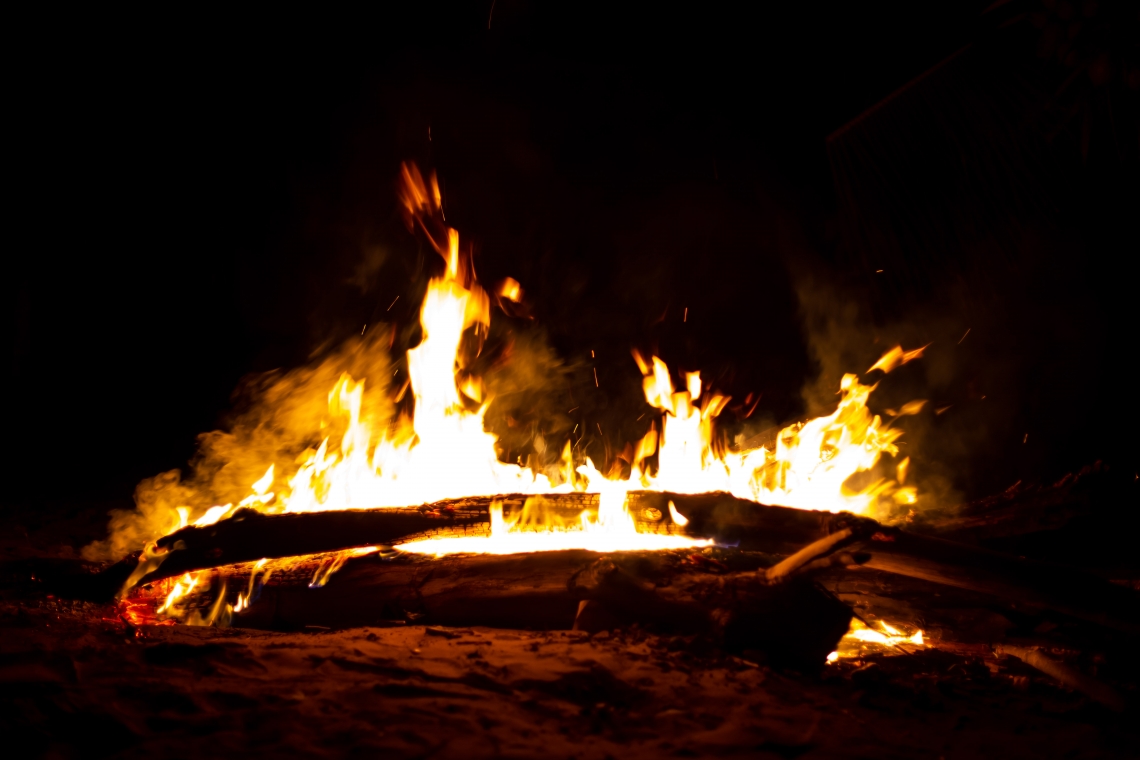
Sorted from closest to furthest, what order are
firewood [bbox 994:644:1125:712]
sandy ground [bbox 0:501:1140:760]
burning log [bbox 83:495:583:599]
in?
sandy ground [bbox 0:501:1140:760] → firewood [bbox 994:644:1125:712] → burning log [bbox 83:495:583:599]

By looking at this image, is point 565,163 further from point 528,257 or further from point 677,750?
point 677,750

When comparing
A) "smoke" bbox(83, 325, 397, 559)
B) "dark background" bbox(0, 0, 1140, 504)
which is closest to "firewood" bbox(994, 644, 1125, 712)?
"dark background" bbox(0, 0, 1140, 504)

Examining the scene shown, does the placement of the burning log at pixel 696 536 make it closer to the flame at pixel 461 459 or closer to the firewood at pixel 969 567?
the firewood at pixel 969 567

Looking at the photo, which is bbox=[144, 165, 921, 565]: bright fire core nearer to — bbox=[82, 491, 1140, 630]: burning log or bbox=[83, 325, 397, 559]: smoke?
bbox=[83, 325, 397, 559]: smoke

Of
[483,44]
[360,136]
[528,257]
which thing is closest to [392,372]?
[528,257]

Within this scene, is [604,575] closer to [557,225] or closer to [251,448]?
[251,448]

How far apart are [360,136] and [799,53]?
591 cm

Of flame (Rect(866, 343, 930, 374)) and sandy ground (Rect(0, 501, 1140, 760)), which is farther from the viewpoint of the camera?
flame (Rect(866, 343, 930, 374))

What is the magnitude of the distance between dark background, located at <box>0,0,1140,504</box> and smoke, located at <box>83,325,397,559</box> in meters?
2.04

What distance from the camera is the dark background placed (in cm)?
753

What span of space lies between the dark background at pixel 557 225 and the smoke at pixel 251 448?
2.04 metres

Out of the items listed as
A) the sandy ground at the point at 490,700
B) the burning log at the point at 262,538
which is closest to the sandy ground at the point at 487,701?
the sandy ground at the point at 490,700

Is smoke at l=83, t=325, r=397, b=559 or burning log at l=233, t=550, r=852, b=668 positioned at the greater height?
smoke at l=83, t=325, r=397, b=559

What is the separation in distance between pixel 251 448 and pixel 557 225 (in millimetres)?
5130
